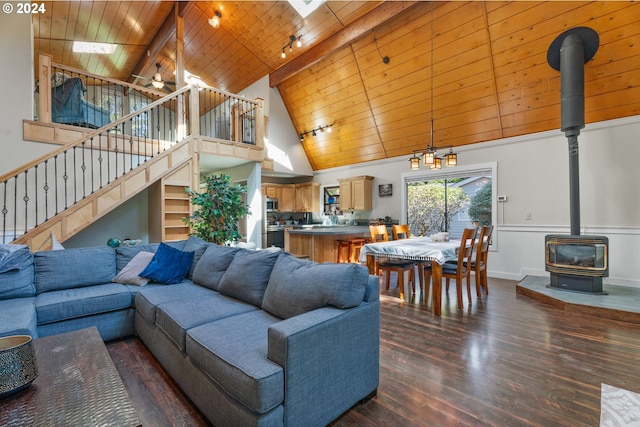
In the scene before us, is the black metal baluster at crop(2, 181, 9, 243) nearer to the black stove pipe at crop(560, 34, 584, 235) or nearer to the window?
the window

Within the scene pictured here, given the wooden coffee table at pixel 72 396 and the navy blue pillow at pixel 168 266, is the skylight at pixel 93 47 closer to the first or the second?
the navy blue pillow at pixel 168 266

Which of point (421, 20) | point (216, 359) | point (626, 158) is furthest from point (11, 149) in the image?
point (626, 158)

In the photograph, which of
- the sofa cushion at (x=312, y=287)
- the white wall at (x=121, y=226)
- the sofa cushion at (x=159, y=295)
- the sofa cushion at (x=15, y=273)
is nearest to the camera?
the sofa cushion at (x=312, y=287)

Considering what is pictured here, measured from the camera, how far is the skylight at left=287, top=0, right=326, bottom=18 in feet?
16.8

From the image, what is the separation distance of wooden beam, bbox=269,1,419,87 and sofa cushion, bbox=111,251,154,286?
4860 millimetres

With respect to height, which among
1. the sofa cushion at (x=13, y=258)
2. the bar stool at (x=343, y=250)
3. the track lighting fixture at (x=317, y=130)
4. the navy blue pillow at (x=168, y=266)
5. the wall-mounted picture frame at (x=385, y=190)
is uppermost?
the track lighting fixture at (x=317, y=130)

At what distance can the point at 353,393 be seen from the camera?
1716mm

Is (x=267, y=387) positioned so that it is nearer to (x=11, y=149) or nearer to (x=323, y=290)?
(x=323, y=290)

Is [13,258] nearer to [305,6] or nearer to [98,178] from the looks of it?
[98,178]

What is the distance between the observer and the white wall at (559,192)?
4.24m

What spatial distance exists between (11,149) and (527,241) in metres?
8.07

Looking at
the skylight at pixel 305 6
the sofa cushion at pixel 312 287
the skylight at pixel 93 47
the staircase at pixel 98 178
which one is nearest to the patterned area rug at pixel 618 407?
the sofa cushion at pixel 312 287

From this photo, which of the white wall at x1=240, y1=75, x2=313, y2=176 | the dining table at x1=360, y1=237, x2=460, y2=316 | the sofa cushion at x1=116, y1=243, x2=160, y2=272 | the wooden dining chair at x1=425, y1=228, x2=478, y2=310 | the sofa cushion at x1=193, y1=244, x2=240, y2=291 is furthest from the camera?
the white wall at x1=240, y1=75, x2=313, y2=176

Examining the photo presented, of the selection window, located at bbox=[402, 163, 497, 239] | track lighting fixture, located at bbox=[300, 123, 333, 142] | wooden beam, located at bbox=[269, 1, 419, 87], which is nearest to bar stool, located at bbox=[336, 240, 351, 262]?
window, located at bbox=[402, 163, 497, 239]
